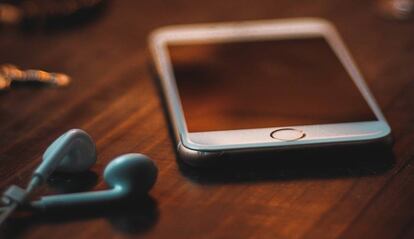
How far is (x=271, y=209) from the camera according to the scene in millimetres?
597

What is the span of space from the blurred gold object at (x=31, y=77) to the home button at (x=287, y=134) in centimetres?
Result: 25

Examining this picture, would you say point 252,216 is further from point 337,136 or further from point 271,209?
point 337,136

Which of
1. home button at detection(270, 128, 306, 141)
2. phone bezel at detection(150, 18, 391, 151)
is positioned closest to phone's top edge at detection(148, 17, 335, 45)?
phone bezel at detection(150, 18, 391, 151)

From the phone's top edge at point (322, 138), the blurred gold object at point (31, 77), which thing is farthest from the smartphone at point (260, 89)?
the blurred gold object at point (31, 77)

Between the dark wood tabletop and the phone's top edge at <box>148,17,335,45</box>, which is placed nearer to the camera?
the dark wood tabletop

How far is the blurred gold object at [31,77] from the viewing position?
0.78m

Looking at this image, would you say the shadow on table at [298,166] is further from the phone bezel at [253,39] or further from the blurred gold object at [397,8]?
the blurred gold object at [397,8]

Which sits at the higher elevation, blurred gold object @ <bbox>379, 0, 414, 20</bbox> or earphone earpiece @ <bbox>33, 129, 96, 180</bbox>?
earphone earpiece @ <bbox>33, 129, 96, 180</bbox>

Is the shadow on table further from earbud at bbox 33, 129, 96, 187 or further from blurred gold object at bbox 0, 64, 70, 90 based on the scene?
blurred gold object at bbox 0, 64, 70, 90

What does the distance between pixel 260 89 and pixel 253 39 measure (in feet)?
0.37

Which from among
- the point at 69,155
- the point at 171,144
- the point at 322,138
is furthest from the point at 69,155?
the point at 322,138

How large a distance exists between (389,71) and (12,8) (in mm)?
452

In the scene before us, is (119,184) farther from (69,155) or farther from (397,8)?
(397,8)

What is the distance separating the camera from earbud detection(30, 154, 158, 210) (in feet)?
1.91
